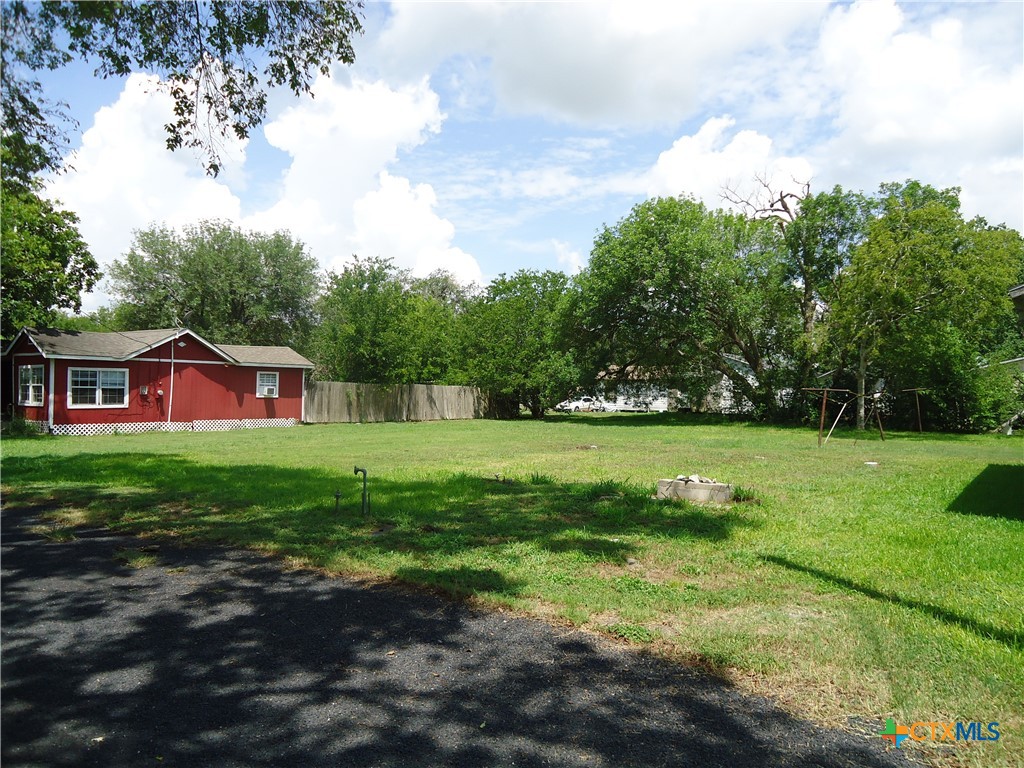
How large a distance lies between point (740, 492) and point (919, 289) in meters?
18.5

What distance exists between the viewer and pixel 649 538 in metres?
6.56

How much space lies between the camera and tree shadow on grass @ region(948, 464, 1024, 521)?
8023 mm

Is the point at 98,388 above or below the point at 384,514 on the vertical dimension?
above

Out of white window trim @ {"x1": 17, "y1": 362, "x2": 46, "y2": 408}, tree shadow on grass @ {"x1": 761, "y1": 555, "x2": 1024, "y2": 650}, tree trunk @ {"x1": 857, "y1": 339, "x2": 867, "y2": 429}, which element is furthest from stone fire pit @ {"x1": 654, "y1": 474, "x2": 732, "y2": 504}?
white window trim @ {"x1": 17, "y1": 362, "x2": 46, "y2": 408}

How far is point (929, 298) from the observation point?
23.2 m

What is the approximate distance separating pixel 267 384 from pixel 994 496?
24829 millimetres

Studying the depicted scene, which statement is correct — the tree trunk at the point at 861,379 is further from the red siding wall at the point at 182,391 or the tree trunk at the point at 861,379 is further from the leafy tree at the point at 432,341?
the red siding wall at the point at 182,391

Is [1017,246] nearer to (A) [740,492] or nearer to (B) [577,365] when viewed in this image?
(B) [577,365]

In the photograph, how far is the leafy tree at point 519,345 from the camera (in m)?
33.4

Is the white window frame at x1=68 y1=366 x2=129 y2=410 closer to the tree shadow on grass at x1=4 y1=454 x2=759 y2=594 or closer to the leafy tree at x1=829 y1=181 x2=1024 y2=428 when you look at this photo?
the tree shadow on grass at x1=4 y1=454 x2=759 y2=594

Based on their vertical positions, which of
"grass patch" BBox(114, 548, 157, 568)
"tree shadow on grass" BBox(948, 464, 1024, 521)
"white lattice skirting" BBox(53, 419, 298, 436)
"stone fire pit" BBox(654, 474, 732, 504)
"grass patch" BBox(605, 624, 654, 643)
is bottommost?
"grass patch" BBox(605, 624, 654, 643)

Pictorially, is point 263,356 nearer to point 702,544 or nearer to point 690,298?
point 690,298

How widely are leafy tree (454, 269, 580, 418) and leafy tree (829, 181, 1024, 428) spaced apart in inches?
513

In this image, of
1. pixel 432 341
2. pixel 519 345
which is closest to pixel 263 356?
pixel 432 341
